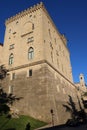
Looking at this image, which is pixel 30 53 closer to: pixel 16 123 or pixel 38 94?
pixel 38 94

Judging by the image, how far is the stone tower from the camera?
2519 cm

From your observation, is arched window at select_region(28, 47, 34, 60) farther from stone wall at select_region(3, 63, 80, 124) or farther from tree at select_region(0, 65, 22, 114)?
tree at select_region(0, 65, 22, 114)

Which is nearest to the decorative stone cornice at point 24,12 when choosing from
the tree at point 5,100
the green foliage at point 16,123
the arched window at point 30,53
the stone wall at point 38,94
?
the arched window at point 30,53

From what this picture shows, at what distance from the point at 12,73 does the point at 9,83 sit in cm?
231

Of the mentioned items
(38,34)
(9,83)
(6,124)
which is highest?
(38,34)

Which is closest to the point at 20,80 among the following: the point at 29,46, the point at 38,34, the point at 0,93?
the point at 0,93

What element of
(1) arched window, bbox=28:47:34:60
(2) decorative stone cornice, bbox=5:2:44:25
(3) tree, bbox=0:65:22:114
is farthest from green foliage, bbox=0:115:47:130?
(2) decorative stone cornice, bbox=5:2:44:25

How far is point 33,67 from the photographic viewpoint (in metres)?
29.4

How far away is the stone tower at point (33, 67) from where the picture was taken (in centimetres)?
2519

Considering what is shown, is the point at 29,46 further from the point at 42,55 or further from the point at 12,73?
the point at 12,73

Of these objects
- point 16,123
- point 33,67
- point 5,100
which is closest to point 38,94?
point 33,67

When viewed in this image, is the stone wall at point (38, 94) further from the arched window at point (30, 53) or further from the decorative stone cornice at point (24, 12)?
the decorative stone cornice at point (24, 12)

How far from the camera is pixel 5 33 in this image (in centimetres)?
3906

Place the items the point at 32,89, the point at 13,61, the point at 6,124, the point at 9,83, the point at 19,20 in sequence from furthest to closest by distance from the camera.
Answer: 1. the point at 19,20
2. the point at 13,61
3. the point at 9,83
4. the point at 32,89
5. the point at 6,124
